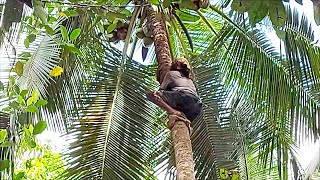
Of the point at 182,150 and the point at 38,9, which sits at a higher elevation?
the point at 38,9

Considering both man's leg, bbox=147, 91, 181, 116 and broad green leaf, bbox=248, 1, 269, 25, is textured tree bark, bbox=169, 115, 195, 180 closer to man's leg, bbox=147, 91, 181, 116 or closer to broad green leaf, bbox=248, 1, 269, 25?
man's leg, bbox=147, 91, 181, 116

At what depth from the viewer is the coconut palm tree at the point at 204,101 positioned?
409 cm

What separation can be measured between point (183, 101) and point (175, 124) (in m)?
0.17

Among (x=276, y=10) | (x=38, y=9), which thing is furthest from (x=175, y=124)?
(x=276, y=10)

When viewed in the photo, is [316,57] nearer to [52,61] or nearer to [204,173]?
[204,173]

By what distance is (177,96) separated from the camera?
3189 mm

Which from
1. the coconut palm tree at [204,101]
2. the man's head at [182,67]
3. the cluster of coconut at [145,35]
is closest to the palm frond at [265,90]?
the coconut palm tree at [204,101]

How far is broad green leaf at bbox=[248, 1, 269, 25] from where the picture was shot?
1.39m

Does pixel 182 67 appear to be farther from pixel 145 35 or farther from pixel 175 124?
pixel 145 35

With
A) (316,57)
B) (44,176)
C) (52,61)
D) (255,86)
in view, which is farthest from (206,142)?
(44,176)

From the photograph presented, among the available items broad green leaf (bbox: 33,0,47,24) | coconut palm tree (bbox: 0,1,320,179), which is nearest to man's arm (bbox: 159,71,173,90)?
coconut palm tree (bbox: 0,1,320,179)

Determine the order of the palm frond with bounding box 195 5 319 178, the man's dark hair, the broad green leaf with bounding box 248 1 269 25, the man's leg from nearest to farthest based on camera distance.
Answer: the broad green leaf with bounding box 248 1 269 25, the man's leg, the man's dark hair, the palm frond with bounding box 195 5 319 178

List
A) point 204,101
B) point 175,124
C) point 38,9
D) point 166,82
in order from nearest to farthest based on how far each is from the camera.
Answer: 1. point 38,9
2. point 175,124
3. point 166,82
4. point 204,101

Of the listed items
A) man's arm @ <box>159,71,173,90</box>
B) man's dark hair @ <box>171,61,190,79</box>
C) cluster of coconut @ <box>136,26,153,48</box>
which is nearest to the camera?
man's arm @ <box>159,71,173,90</box>
